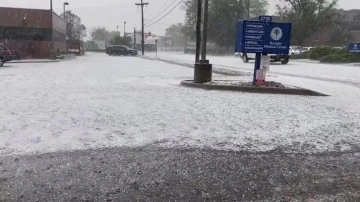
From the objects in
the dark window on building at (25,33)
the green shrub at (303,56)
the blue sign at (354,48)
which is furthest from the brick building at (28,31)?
the blue sign at (354,48)

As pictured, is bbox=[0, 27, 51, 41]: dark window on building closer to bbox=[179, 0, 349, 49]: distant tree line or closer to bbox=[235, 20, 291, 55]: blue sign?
bbox=[235, 20, 291, 55]: blue sign

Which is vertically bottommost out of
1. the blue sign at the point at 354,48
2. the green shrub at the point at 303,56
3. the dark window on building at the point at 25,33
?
the green shrub at the point at 303,56

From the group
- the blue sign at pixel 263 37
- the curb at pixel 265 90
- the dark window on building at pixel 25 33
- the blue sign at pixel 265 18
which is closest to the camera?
the curb at pixel 265 90

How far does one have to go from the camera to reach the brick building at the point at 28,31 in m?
40.8

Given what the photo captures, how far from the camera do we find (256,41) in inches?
549

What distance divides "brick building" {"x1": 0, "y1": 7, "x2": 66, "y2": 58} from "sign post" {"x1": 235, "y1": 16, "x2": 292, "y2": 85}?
102 feet

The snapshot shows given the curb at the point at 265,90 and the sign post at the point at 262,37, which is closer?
the curb at the point at 265,90

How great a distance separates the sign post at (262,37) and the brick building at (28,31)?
3098cm

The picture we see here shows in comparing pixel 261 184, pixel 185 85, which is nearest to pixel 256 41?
pixel 185 85

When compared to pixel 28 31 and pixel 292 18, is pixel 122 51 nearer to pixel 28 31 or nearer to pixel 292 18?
pixel 28 31

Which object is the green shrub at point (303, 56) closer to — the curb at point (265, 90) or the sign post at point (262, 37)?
the sign post at point (262, 37)

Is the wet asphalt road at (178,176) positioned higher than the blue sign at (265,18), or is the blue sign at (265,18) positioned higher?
the blue sign at (265,18)

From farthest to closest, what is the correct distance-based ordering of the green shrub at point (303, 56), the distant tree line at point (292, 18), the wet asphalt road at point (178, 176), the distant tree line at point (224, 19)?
the distant tree line at point (224, 19) → the distant tree line at point (292, 18) → the green shrub at point (303, 56) → the wet asphalt road at point (178, 176)

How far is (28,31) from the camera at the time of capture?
4181 centimetres
